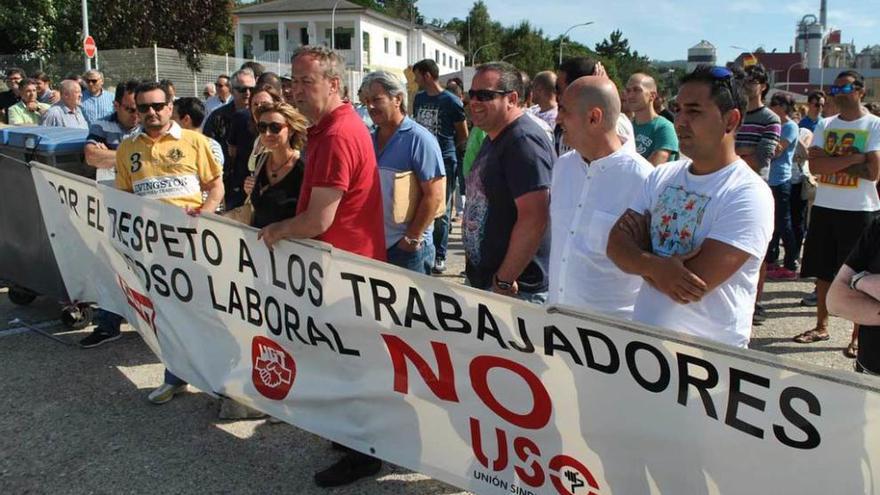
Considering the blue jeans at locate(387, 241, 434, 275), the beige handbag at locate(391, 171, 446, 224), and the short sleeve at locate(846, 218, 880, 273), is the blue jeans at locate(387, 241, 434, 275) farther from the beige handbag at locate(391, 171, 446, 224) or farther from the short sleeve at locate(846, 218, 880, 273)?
the short sleeve at locate(846, 218, 880, 273)

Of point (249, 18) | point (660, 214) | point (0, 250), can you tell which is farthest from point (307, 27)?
point (660, 214)

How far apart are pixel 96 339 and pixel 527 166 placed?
11.8 ft

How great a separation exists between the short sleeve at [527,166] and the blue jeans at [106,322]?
335cm

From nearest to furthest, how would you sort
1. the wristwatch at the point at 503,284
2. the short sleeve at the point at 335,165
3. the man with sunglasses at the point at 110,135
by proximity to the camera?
the short sleeve at the point at 335,165, the wristwatch at the point at 503,284, the man with sunglasses at the point at 110,135

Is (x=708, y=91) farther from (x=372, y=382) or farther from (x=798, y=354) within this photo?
(x=798, y=354)

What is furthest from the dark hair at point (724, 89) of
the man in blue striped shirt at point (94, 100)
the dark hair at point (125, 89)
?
the man in blue striped shirt at point (94, 100)

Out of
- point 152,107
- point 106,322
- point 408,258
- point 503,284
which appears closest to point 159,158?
point 152,107

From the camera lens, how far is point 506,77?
334cm

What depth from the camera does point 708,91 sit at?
2344 millimetres

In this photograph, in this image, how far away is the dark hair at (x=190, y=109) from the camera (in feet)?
21.4

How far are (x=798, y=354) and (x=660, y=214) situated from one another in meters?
3.33

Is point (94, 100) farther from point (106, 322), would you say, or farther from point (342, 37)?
point (342, 37)

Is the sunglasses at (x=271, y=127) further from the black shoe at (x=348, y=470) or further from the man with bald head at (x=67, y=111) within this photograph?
the man with bald head at (x=67, y=111)

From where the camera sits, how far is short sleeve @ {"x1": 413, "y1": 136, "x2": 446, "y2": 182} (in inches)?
157
